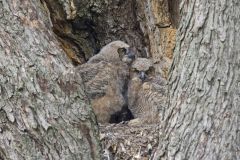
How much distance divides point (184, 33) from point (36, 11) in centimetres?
99

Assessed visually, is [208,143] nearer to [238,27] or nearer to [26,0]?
[238,27]

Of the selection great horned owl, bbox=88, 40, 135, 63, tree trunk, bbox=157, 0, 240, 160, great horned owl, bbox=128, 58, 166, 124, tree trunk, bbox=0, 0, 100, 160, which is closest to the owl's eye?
great horned owl, bbox=88, 40, 135, 63

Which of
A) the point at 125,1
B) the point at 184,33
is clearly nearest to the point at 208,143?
the point at 184,33

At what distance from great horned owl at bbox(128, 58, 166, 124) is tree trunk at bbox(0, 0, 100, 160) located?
1.95 metres

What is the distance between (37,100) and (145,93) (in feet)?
7.41

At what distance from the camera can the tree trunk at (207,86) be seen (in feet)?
11.8

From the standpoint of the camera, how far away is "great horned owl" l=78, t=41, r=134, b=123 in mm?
Result: 5773

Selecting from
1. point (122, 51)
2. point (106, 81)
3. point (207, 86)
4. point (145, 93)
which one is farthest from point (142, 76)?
point (207, 86)

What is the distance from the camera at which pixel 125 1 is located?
271 inches

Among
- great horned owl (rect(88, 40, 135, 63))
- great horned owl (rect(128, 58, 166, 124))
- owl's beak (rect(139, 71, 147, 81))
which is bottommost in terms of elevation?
great horned owl (rect(128, 58, 166, 124))

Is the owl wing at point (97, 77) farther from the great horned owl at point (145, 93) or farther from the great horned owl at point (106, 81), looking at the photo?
the great horned owl at point (145, 93)

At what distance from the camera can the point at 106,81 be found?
587cm

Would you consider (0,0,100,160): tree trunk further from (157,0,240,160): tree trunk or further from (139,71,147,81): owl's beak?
(139,71,147,81): owl's beak

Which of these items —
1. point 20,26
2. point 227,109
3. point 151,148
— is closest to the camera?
point 227,109
